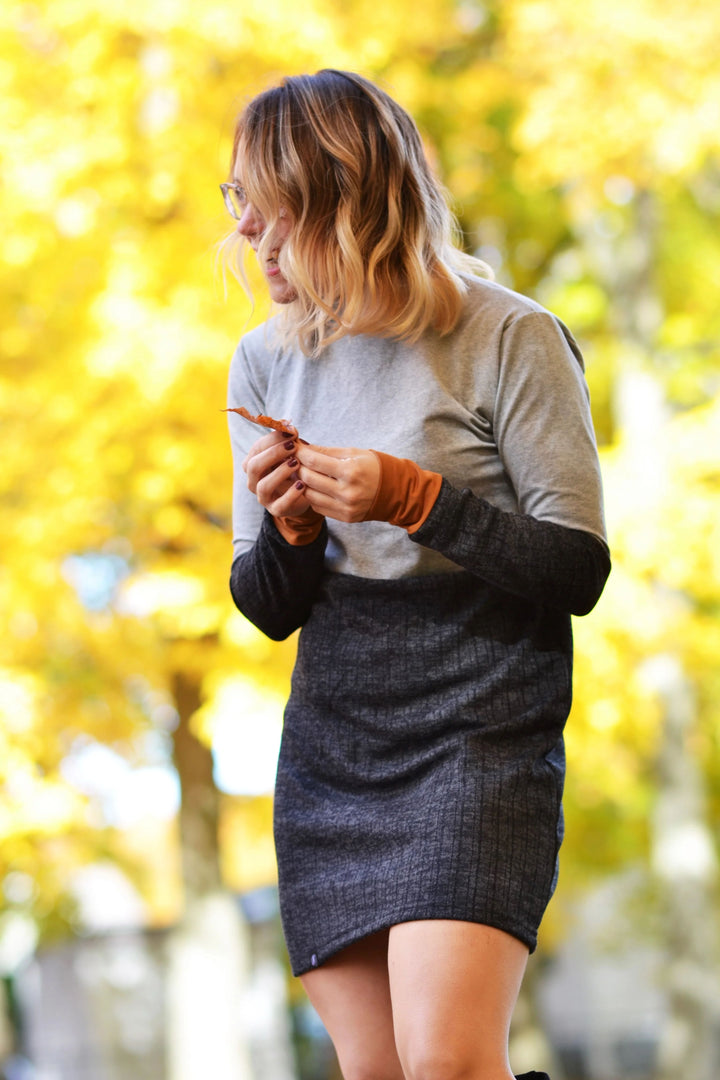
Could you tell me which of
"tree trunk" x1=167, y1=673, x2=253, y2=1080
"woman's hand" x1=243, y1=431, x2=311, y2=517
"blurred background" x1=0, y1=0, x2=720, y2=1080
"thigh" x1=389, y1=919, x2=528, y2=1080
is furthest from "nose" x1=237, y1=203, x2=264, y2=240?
"tree trunk" x1=167, y1=673, x2=253, y2=1080

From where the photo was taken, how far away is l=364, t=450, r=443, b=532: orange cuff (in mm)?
1396

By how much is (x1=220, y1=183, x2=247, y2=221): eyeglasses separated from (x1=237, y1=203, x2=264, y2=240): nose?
2 centimetres

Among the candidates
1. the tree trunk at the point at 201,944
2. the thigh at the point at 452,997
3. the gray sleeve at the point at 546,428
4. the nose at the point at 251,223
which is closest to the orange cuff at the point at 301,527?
the gray sleeve at the point at 546,428

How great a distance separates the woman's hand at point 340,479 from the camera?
138 centimetres

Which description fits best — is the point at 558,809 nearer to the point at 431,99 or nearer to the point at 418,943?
the point at 418,943

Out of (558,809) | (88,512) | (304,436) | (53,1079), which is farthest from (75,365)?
(53,1079)

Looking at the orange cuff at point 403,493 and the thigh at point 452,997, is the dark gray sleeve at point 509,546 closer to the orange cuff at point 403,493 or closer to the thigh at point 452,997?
the orange cuff at point 403,493

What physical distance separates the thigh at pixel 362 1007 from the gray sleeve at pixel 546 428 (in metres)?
0.59

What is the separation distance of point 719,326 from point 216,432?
13.0 feet

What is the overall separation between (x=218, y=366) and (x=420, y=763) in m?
3.66

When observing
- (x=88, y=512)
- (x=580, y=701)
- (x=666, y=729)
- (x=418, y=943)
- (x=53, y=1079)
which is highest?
(x=418, y=943)

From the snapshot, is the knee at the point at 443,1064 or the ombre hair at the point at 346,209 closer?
the knee at the point at 443,1064

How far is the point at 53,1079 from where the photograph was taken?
12336 millimetres

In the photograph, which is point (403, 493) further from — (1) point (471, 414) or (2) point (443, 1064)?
(2) point (443, 1064)
